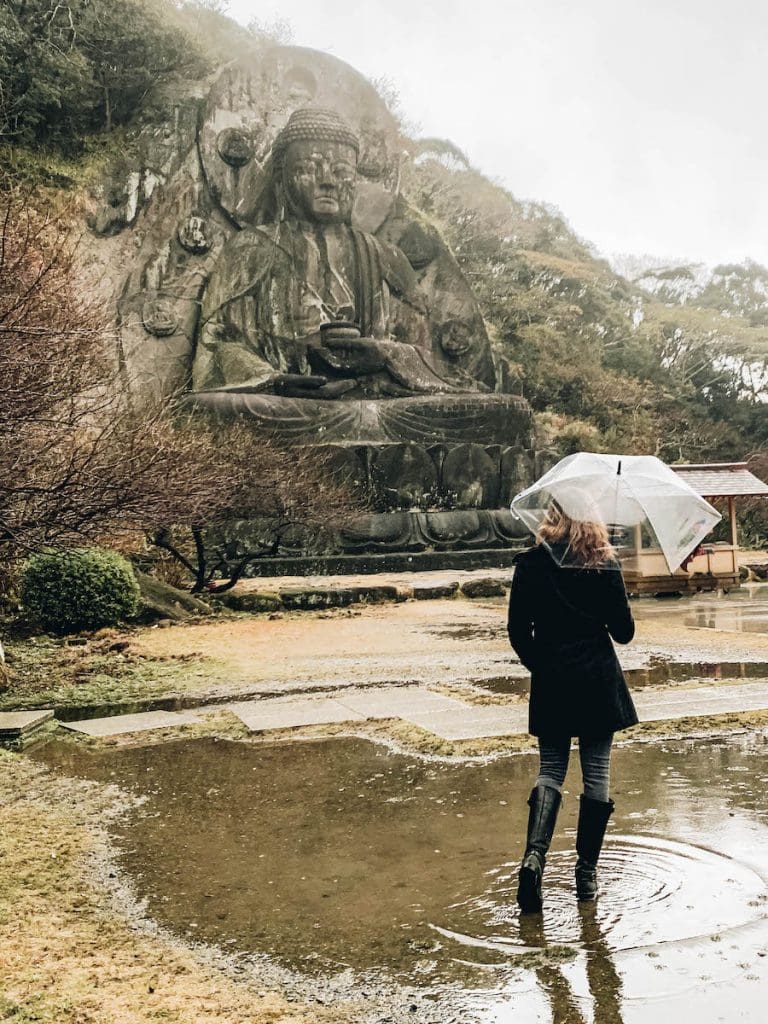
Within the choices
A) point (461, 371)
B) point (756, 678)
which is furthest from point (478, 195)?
point (756, 678)

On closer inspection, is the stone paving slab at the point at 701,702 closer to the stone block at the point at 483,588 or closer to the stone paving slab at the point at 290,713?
the stone paving slab at the point at 290,713

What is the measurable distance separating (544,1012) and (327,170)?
60.2 ft

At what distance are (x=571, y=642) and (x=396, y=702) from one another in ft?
9.85

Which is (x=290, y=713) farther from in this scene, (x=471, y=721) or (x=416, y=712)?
(x=471, y=721)

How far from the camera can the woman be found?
297 cm

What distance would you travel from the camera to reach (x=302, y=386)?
54.4 ft

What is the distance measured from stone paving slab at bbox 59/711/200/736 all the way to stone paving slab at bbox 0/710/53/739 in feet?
0.44

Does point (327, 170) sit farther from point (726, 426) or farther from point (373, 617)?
point (726, 426)

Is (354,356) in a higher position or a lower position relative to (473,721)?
higher

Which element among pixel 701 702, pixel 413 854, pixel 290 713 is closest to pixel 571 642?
pixel 413 854

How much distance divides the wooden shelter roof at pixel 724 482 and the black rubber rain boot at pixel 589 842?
1198 centimetres

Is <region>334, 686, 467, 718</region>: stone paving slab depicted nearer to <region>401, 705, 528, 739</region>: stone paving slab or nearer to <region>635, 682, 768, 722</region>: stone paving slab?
Result: <region>401, 705, 528, 739</region>: stone paving slab

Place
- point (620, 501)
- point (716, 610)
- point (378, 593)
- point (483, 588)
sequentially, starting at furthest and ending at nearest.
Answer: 1. point (483, 588)
2. point (378, 593)
3. point (716, 610)
4. point (620, 501)

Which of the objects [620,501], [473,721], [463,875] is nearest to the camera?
[463,875]
